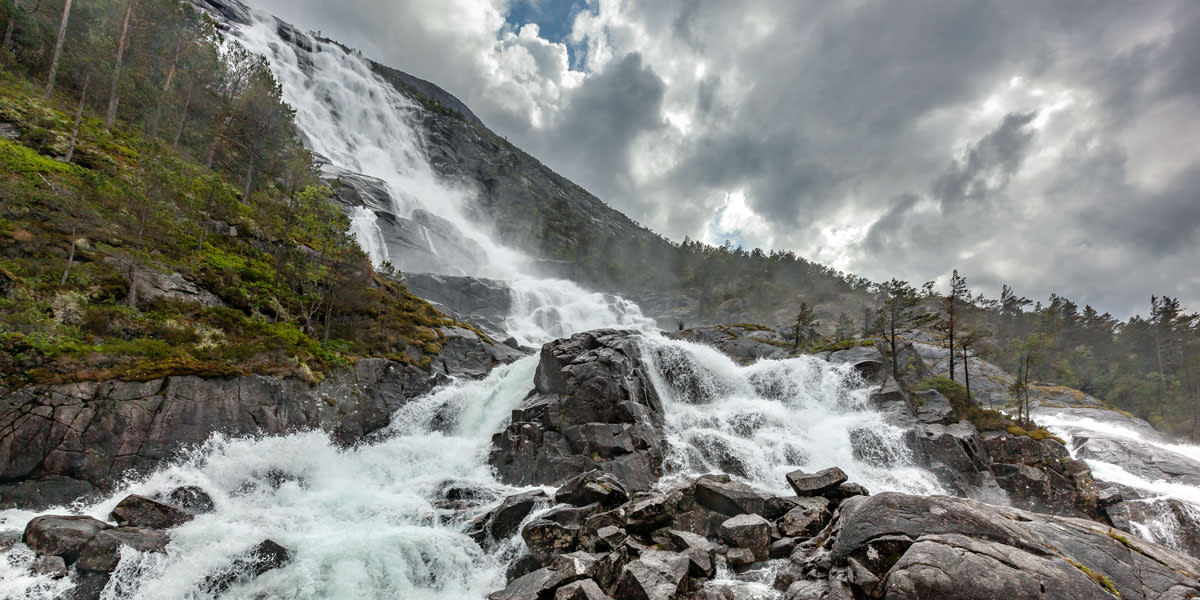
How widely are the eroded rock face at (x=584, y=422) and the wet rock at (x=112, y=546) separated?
1297 centimetres

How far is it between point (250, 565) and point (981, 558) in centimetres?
1729

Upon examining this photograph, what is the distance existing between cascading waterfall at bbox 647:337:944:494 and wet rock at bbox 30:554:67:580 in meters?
20.3

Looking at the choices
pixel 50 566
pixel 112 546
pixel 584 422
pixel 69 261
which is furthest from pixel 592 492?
pixel 69 261

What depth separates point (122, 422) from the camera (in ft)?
51.4

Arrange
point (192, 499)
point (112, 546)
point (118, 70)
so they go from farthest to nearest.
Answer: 1. point (118, 70)
2. point (192, 499)
3. point (112, 546)

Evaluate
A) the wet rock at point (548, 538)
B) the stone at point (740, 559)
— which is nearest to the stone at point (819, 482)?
the stone at point (740, 559)

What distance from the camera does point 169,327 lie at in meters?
19.4

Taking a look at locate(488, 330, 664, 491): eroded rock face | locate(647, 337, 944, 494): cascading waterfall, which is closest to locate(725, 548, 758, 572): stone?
locate(488, 330, 664, 491): eroded rock face

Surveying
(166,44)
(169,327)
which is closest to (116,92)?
(166,44)

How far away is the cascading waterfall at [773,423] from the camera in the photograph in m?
24.0

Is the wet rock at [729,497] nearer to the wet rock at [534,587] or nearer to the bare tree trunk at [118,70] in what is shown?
the wet rock at [534,587]

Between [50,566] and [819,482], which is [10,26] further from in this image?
[819,482]

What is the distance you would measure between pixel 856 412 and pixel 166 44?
221ft

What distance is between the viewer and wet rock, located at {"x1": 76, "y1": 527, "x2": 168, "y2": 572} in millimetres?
10586
